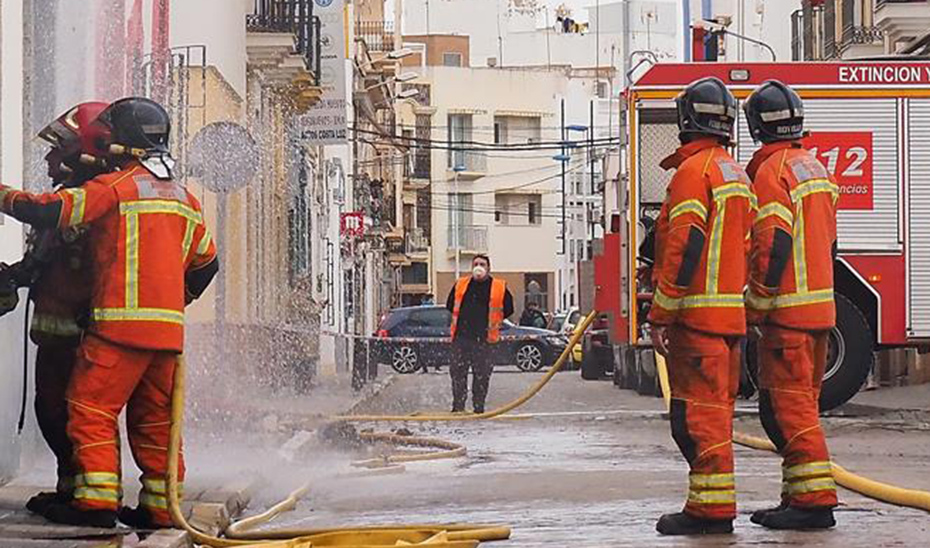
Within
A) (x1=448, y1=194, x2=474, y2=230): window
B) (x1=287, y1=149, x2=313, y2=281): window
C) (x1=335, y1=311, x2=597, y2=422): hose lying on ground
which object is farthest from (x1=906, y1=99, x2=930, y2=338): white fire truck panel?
(x1=448, y1=194, x2=474, y2=230): window

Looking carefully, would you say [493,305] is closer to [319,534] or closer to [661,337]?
[661,337]

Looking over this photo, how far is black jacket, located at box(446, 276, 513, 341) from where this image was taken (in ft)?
64.8

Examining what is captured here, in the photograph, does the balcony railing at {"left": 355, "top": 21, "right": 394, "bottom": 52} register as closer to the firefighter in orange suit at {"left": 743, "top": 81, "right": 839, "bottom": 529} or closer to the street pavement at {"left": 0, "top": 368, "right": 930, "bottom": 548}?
the street pavement at {"left": 0, "top": 368, "right": 930, "bottom": 548}

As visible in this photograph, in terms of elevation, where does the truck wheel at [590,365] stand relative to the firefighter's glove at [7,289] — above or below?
below

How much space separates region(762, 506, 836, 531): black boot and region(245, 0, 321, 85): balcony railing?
20.2m

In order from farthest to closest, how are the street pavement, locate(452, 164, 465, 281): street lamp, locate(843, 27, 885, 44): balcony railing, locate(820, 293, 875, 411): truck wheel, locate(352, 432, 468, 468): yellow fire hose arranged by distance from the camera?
locate(452, 164, 465, 281): street lamp
locate(843, 27, 885, 44): balcony railing
locate(820, 293, 875, 411): truck wheel
locate(352, 432, 468, 468): yellow fire hose
the street pavement

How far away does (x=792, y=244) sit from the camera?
8.41 metres

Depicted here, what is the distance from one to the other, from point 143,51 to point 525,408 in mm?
6766

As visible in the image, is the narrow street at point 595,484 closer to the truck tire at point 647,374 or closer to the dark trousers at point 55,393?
the dark trousers at point 55,393

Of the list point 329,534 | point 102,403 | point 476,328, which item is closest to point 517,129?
point 476,328

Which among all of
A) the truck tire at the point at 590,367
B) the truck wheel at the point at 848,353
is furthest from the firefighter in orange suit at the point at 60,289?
the truck tire at the point at 590,367

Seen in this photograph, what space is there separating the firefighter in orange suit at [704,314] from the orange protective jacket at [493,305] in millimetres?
11665

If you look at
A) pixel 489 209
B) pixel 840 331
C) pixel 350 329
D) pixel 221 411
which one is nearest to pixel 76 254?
pixel 221 411

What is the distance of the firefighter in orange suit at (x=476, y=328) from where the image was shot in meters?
19.5
